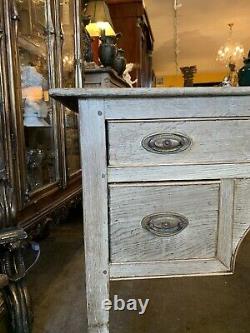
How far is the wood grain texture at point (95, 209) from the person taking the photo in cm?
68

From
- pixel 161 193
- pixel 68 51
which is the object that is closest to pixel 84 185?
pixel 161 193

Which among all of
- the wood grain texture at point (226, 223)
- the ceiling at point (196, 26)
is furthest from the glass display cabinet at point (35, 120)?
the ceiling at point (196, 26)

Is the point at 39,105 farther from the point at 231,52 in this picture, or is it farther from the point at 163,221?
the point at 231,52

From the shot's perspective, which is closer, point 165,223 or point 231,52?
point 165,223

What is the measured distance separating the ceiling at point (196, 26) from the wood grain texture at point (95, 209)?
357cm

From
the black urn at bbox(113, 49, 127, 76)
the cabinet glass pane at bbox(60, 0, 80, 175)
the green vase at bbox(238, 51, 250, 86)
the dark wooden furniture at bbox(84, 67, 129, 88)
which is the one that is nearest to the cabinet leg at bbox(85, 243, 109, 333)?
the green vase at bbox(238, 51, 250, 86)

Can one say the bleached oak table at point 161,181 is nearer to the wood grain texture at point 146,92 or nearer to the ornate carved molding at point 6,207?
the wood grain texture at point 146,92

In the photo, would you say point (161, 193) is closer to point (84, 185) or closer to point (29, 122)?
point (84, 185)

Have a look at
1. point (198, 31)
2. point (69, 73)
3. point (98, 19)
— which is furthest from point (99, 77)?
point (198, 31)

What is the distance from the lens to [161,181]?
2.34 ft

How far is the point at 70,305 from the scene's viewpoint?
128 centimetres

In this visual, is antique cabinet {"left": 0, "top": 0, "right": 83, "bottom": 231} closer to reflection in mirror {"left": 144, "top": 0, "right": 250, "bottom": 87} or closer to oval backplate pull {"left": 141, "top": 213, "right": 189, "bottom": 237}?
oval backplate pull {"left": 141, "top": 213, "right": 189, "bottom": 237}

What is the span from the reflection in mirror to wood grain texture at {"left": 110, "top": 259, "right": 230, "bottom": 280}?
253cm

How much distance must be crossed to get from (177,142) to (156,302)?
85cm
